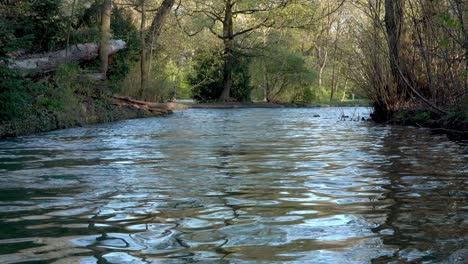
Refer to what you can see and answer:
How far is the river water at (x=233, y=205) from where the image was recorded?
4.11 meters

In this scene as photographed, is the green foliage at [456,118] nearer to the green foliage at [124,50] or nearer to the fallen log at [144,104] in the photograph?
the fallen log at [144,104]

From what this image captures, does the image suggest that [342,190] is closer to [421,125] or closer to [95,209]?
[95,209]

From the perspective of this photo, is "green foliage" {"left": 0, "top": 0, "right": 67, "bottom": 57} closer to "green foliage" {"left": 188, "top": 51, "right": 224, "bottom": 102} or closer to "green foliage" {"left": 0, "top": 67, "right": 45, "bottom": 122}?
"green foliage" {"left": 0, "top": 67, "right": 45, "bottom": 122}

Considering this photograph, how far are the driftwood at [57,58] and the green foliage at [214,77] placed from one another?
17697 mm

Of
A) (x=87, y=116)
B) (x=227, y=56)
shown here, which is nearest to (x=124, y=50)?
(x=87, y=116)

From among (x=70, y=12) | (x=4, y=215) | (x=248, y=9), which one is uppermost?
(x=248, y=9)

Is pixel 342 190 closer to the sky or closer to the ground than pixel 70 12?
closer to the ground

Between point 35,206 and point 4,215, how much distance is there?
43 cm

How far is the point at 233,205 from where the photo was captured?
5691 mm

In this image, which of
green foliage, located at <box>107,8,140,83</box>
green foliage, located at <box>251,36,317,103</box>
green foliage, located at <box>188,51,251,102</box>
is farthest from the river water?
green foliage, located at <box>251,36,317,103</box>

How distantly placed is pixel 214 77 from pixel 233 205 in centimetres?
3790

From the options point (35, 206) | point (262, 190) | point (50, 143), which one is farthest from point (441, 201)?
point (50, 143)

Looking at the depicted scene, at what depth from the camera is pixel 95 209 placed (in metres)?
5.51

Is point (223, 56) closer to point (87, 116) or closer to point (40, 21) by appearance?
point (40, 21)
